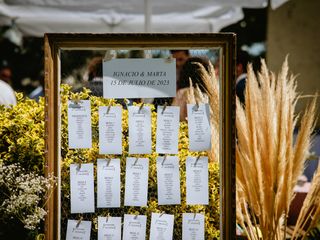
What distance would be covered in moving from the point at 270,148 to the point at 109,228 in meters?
0.62

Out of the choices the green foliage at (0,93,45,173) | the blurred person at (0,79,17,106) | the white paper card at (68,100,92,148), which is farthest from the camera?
the blurred person at (0,79,17,106)

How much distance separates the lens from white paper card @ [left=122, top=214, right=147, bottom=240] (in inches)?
75.2

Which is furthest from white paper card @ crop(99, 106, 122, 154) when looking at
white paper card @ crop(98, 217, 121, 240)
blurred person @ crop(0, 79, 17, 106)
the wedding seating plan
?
blurred person @ crop(0, 79, 17, 106)

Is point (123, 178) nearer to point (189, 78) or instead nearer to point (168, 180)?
point (168, 180)

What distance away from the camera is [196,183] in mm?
1916

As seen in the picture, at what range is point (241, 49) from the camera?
25.3 feet

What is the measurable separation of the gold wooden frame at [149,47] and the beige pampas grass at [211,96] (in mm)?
41

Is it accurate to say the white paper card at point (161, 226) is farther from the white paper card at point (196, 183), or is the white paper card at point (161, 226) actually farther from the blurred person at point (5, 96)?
the blurred person at point (5, 96)

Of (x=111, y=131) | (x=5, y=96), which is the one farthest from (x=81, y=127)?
(x=5, y=96)

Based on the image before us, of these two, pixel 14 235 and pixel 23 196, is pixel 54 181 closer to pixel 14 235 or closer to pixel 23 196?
pixel 23 196

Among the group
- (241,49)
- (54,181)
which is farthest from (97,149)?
(241,49)

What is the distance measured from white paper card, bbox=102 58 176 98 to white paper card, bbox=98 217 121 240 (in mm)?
428

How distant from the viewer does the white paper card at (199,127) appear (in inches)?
74.6

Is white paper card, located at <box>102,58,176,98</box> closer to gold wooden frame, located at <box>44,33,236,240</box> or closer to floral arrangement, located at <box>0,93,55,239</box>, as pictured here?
gold wooden frame, located at <box>44,33,236,240</box>
